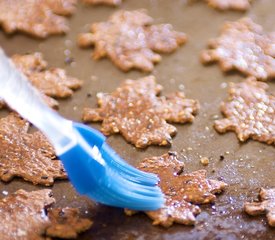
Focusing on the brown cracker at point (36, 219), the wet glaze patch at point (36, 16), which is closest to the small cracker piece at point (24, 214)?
the brown cracker at point (36, 219)

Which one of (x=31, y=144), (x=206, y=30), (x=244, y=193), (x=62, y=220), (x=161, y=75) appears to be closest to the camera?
(x=62, y=220)

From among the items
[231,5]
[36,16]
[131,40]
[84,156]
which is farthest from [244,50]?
[84,156]

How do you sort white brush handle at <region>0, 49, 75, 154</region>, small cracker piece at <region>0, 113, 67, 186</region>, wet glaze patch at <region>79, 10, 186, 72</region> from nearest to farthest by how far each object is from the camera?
white brush handle at <region>0, 49, 75, 154</region> → small cracker piece at <region>0, 113, 67, 186</region> → wet glaze patch at <region>79, 10, 186, 72</region>

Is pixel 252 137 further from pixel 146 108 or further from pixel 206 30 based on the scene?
pixel 206 30

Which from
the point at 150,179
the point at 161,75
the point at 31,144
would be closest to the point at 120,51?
the point at 161,75

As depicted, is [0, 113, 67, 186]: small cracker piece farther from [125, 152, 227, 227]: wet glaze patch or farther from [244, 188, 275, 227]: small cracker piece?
[244, 188, 275, 227]: small cracker piece

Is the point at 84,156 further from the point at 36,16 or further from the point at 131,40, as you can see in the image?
the point at 36,16

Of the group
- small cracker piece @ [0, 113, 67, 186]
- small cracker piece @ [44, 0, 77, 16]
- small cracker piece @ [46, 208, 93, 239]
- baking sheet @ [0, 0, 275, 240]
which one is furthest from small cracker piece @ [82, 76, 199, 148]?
small cracker piece @ [44, 0, 77, 16]
